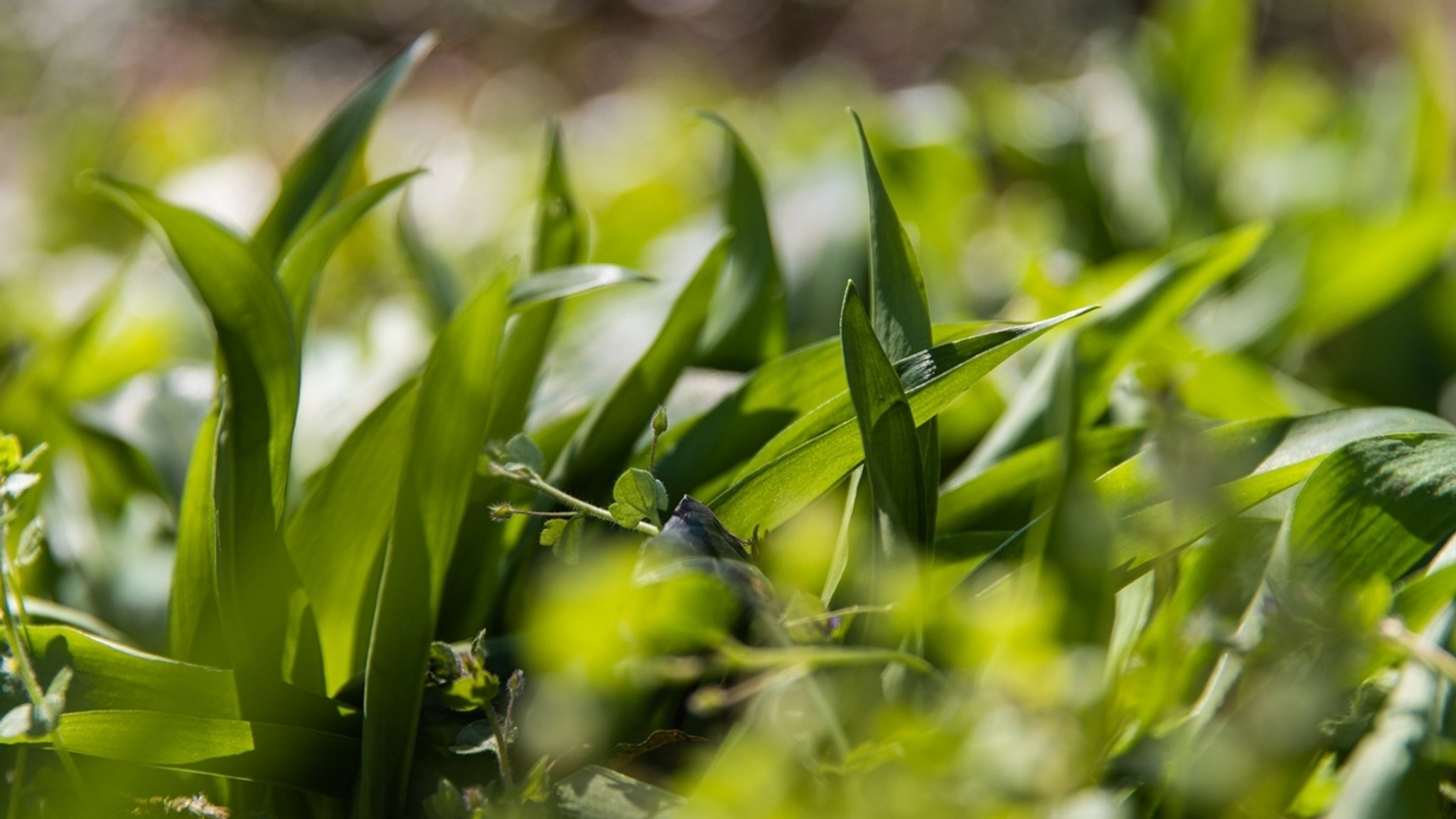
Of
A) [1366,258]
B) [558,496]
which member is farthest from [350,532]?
[1366,258]

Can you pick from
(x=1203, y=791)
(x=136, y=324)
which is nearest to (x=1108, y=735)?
(x=1203, y=791)

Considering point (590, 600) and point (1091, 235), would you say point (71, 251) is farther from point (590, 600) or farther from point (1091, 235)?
point (590, 600)

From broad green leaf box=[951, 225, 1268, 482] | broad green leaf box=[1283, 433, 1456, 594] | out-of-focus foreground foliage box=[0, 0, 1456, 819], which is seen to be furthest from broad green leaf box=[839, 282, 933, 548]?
broad green leaf box=[951, 225, 1268, 482]

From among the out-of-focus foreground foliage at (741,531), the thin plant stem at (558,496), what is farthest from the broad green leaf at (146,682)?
the thin plant stem at (558,496)

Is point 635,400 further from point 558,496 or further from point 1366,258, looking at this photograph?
point 1366,258

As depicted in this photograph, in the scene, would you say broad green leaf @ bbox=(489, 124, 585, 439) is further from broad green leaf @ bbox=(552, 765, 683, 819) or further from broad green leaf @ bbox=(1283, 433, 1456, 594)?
broad green leaf @ bbox=(1283, 433, 1456, 594)
